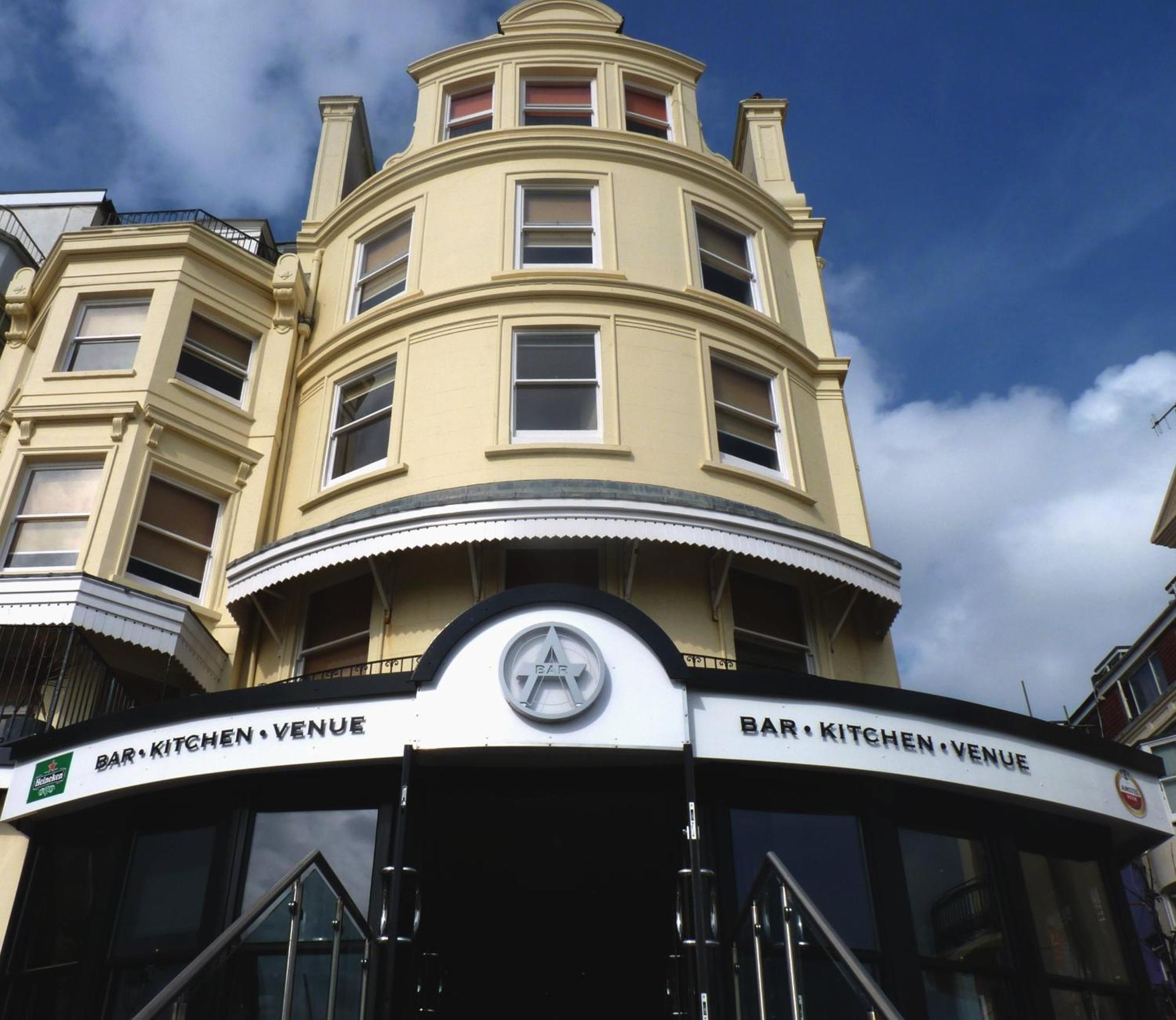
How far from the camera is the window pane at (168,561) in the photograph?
13641mm

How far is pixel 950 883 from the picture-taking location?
32.3 feet

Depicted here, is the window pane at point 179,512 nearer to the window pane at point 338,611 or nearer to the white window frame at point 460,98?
the window pane at point 338,611

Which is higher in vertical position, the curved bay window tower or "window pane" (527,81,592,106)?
"window pane" (527,81,592,106)

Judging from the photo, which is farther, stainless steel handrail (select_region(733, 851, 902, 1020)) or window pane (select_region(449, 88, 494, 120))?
window pane (select_region(449, 88, 494, 120))

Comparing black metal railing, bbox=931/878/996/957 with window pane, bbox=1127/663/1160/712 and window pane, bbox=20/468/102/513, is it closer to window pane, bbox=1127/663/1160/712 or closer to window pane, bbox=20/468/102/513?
window pane, bbox=20/468/102/513

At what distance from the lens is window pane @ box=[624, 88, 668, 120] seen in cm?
1875

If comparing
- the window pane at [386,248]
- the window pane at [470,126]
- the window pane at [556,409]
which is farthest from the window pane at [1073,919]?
the window pane at [470,126]

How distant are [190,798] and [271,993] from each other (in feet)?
7.98

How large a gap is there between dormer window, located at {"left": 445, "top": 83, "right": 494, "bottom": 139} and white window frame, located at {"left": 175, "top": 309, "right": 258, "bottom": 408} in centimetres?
515

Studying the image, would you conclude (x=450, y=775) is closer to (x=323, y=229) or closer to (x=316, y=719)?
(x=316, y=719)

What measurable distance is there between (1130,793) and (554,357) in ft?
28.5

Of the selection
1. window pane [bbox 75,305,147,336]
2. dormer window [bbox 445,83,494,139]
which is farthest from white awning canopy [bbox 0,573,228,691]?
dormer window [bbox 445,83,494,139]

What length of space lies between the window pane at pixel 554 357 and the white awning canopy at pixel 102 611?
536 cm

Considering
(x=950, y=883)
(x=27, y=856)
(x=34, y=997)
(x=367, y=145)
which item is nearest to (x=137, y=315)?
(x=367, y=145)
